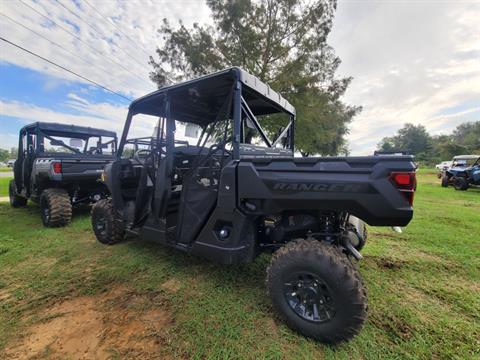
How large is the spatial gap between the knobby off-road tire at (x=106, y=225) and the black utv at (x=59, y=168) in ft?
4.81

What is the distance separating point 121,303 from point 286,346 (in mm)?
1622

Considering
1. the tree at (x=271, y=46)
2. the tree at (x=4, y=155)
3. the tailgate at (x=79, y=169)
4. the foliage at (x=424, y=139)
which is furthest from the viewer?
the tree at (x=4, y=155)

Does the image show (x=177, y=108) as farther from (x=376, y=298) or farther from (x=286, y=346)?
(x=376, y=298)

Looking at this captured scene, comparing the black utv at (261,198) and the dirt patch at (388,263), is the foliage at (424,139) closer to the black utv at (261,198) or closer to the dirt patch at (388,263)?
the dirt patch at (388,263)

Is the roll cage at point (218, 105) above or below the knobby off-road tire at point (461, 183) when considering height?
above

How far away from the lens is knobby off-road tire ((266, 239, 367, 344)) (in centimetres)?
175

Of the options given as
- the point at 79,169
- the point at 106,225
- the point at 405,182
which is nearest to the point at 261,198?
the point at 405,182

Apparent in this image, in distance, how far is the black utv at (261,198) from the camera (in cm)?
176

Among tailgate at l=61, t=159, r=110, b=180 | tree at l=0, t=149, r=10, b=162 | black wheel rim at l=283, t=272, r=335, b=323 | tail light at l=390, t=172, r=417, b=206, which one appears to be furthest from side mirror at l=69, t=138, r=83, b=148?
tree at l=0, t=149, r=10, b=162

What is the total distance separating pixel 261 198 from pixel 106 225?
2.91 meters

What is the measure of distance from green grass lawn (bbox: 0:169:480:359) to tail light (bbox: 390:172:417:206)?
1183 millimetres

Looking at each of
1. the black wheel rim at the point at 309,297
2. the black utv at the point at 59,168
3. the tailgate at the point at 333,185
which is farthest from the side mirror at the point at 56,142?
the black wheel rim at the point at 309,297

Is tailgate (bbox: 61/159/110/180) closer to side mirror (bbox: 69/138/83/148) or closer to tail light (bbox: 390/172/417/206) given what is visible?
side mirror (bbox: 69/138/83/148)

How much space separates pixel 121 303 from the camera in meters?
2.30
